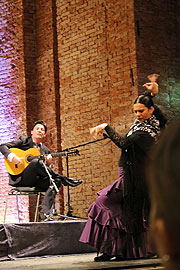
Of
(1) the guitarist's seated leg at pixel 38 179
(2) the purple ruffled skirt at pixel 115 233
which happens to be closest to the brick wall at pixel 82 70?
(1) the guitarist's seated leg at pixel 38 179

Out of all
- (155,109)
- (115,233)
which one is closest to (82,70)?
(155,109)

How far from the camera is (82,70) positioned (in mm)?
7352

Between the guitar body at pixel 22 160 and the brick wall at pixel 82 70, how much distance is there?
1.32m

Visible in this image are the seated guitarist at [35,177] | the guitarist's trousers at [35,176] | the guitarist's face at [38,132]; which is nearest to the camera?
the seated guitarist at [35,177]

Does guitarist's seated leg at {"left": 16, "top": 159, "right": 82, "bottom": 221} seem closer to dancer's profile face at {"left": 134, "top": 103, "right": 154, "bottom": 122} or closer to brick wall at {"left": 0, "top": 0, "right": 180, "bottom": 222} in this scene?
brick wall at {"left": 0, "top": 0, "right": 180, "bottom": 222}

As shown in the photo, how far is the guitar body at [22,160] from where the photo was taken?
18.9ft

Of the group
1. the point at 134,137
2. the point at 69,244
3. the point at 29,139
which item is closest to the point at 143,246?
the point at 134,137

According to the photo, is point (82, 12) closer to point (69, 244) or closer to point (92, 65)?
point (92, 65)

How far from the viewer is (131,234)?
354 centimetres

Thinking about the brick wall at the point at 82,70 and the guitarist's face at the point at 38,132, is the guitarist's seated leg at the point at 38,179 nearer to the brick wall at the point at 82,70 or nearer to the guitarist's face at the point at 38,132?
the guitarist's face at the point at 38,132

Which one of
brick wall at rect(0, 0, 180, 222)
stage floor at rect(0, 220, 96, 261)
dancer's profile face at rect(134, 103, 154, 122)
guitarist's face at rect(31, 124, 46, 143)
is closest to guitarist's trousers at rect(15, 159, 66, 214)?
guitarist's face at rect(31, 124, 46, 143)

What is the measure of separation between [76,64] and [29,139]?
1.92 m

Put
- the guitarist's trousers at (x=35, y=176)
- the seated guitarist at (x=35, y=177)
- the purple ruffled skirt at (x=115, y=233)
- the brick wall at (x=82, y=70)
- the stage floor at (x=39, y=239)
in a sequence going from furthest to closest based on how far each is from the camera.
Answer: the brick wall at (x=82, y=70) < the guitarist's trousers at (x=35, y=176) < the seated guitarist at (x=35, y=177) < the stage floor at (x=39, y=239) < the purple ruffled skirt at (x=115, y=233)

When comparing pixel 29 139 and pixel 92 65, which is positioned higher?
pixel 92 65
